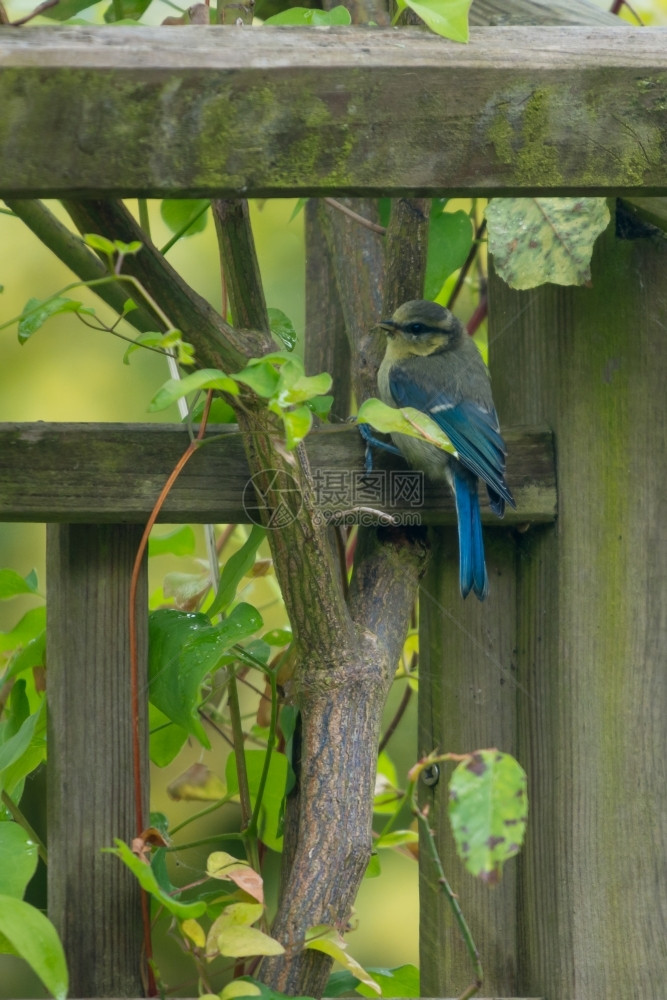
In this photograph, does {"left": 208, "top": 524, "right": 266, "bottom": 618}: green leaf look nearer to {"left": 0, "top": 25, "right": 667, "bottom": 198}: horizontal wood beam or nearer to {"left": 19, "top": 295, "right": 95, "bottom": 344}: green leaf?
{"left": 19, "top": 295, "right": 95, "bottom": 344}: green leaf

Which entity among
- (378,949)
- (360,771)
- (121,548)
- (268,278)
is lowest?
(378,949)

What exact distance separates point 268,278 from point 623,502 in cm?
142

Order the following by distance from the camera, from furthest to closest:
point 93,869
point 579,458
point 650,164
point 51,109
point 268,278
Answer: point 268,278 → point 579,458 → point 93,869 → point 650,164 → point 51,109

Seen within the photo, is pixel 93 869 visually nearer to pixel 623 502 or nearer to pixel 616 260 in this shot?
pixel 623 502

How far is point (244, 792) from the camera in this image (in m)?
1.56

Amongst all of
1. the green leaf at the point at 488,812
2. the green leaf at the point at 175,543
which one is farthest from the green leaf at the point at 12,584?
the green leaf at the point at 488,812

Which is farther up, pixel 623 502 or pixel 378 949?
pixel 623 502

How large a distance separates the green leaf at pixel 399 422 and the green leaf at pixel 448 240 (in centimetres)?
66

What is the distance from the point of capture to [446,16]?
41.6 inches

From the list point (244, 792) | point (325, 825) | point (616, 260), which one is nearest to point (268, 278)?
point (616, 260)

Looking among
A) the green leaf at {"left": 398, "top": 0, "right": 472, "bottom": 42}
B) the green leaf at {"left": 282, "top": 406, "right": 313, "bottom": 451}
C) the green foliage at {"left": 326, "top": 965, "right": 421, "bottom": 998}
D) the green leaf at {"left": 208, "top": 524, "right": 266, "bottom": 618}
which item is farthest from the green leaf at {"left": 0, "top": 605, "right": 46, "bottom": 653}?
the green leaf at {"left": 398, "top": 0, "right": 472, "bottom": 42}

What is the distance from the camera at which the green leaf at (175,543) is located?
172 cm

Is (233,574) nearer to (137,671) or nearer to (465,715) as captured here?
(137,671)

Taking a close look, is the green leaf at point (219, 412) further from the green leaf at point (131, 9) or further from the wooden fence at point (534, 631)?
the green leaf at point (131, 9)
